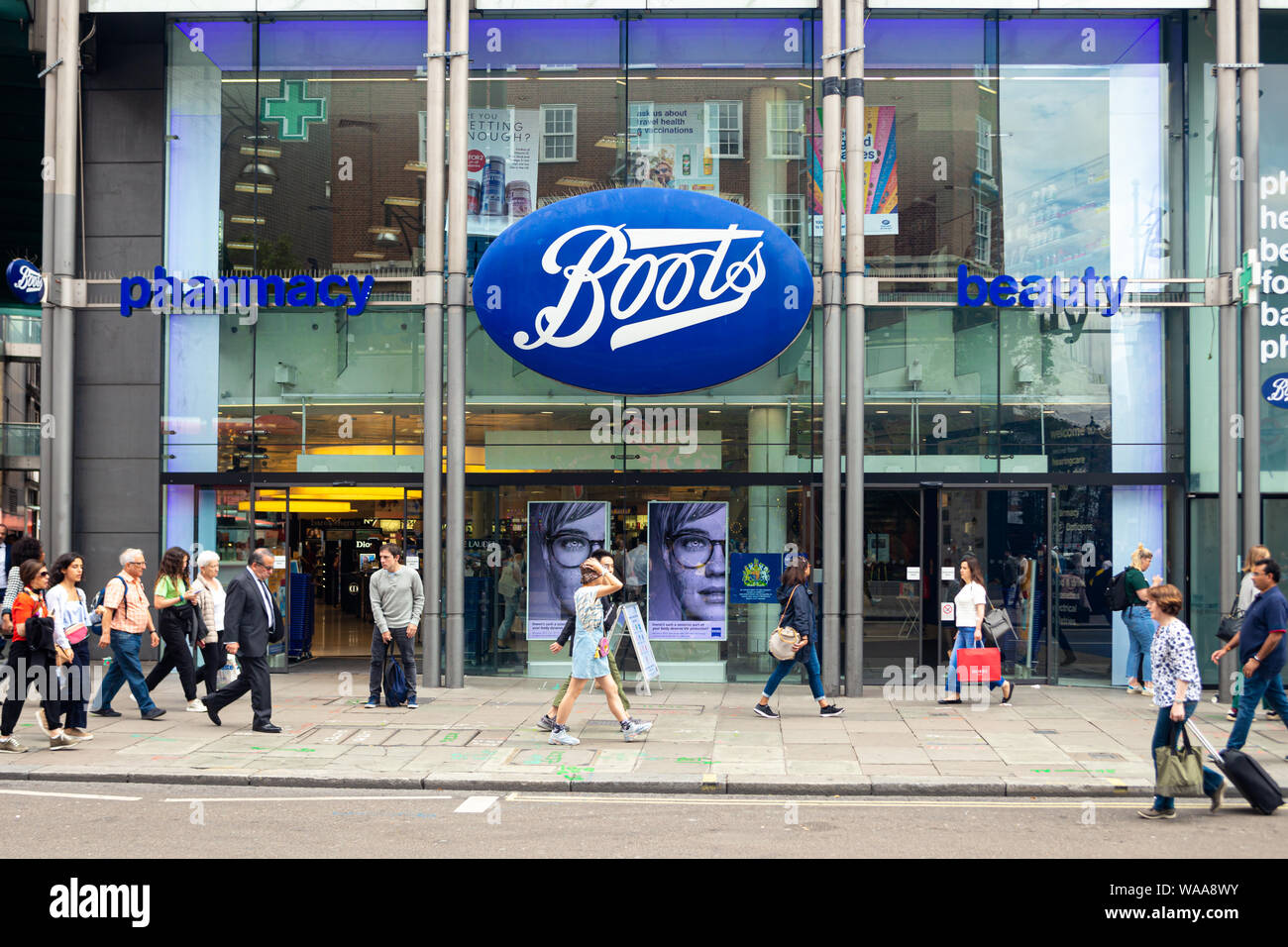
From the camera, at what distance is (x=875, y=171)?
612 inches

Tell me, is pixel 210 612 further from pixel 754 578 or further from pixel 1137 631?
pixel 1137 631

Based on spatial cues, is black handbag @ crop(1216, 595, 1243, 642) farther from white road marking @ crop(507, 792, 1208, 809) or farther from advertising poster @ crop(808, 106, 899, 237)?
advertising poster @ crop(808, 106, 899, 237)

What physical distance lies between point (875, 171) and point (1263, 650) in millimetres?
8119

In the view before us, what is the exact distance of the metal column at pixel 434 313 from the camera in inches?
580

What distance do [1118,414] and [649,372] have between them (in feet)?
20.5

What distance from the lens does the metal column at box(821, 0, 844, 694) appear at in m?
14.2

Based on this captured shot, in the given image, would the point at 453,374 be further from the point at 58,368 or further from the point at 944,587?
the point at 944,587

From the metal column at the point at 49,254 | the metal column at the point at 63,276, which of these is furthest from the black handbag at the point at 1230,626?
the metal column at the point at 49,254

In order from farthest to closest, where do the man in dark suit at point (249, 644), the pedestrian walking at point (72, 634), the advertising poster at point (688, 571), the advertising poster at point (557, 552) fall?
the advertising poster at point (557, 552), the advertising poster at point (688, 571), the man in dark suit at point (249, 644), the pedestrian walking at point (72, 634)

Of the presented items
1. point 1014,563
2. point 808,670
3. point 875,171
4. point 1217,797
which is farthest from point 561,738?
point 875,171

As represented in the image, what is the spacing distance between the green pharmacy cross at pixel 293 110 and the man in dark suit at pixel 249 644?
7039 mm

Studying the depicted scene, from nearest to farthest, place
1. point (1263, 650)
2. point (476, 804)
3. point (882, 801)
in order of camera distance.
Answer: point (476, 804)
point (882, 801)
point (1263, 650)

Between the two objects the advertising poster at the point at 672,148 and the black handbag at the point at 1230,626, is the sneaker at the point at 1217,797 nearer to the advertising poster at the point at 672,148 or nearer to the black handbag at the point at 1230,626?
the black handbag at the point at 1230,626

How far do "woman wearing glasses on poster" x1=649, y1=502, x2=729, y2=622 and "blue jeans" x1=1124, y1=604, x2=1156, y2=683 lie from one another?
5.17 metres
